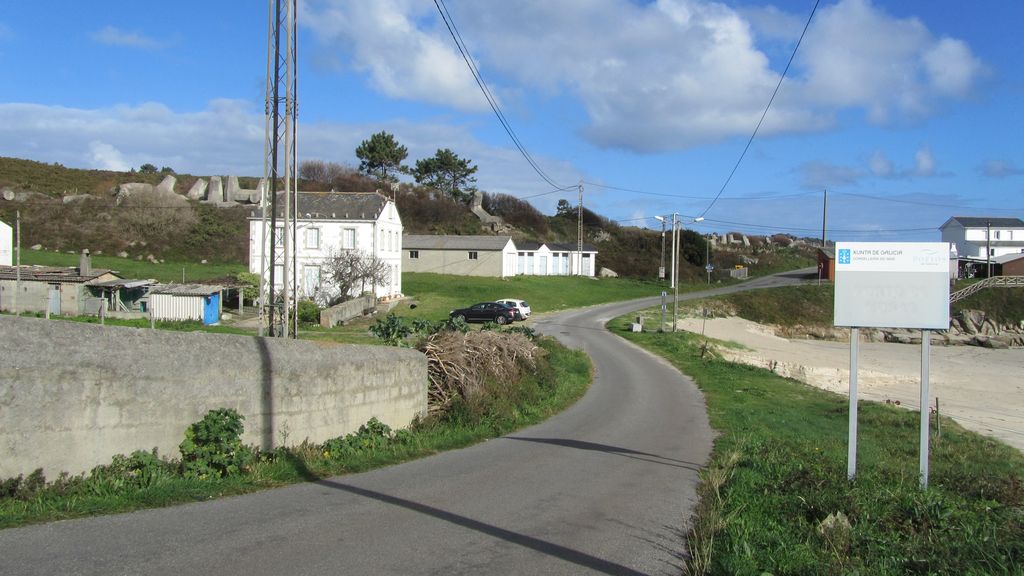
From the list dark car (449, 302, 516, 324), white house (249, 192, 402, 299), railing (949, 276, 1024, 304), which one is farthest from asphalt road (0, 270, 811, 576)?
railing (949, 276, 1024, 304)

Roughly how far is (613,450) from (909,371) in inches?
1317

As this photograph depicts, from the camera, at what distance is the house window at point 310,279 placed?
49.8 m

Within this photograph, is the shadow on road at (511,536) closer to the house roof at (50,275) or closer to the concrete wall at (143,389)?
the concrete wall at (143,389)

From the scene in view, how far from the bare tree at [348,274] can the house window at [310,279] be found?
21.9 inches

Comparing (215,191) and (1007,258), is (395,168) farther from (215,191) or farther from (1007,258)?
(1007,258)

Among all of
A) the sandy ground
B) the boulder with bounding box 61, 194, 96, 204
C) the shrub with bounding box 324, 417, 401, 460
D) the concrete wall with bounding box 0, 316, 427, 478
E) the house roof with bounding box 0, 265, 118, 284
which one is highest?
the boulder with bounding box 61, 194, 96, 204

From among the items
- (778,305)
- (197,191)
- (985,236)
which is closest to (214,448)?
(778,305)

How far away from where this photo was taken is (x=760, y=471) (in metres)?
10.8

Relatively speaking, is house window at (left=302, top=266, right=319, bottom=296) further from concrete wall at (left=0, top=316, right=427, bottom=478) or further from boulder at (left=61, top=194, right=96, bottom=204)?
concrete wall at (left=0, top=316, right=427, bottom=478)

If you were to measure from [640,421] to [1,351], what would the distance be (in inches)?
514

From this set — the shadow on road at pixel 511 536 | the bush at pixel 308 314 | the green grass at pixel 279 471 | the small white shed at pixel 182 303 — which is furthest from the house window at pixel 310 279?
the shadow on road at pixel 511 536

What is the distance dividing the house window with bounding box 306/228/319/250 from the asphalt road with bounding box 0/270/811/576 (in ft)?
133

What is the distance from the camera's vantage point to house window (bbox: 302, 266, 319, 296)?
4975cm

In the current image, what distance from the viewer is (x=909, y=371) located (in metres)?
40.6
